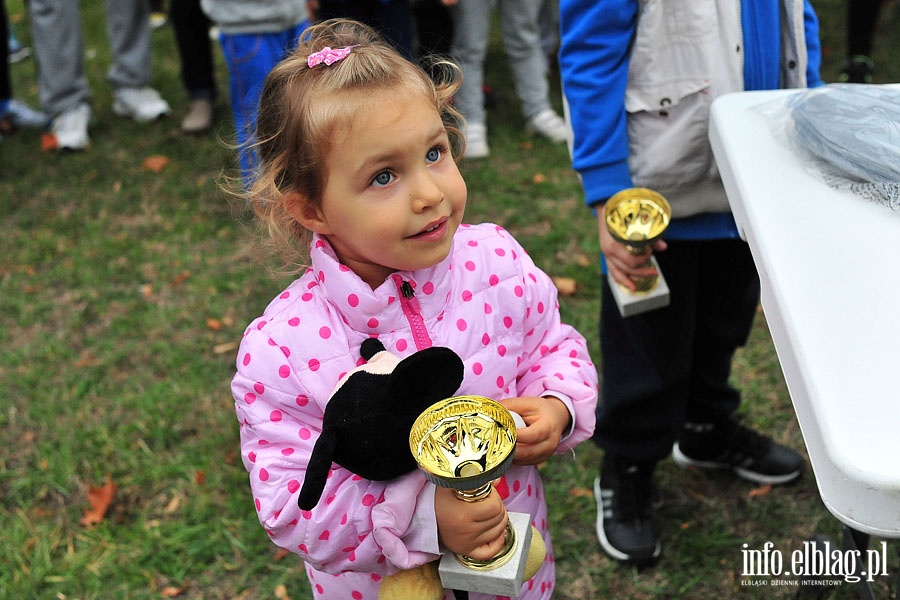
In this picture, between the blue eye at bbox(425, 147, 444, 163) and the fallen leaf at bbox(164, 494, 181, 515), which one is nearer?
the blue eye at bbox(425, 147, 444, 163)

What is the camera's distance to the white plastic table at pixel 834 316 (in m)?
0.85

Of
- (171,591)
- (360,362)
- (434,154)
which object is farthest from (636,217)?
(171,591)

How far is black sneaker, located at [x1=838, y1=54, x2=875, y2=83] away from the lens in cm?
448

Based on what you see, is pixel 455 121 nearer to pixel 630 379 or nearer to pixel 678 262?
pixel 678 262

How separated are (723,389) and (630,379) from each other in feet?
1.43

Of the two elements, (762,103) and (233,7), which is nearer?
(762,103)

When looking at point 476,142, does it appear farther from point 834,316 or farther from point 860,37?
point 834,316

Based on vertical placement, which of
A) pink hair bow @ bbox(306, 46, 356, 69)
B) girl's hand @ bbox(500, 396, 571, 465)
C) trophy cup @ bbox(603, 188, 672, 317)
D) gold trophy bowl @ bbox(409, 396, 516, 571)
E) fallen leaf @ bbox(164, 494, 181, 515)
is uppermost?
pink hair bow @ bbox(306, 46, 356, 69)

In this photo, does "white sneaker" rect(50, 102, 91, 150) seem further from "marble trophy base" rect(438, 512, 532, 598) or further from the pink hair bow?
"marble trophy base" rect(438, 512, 532, 598)

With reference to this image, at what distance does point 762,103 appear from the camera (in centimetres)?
156

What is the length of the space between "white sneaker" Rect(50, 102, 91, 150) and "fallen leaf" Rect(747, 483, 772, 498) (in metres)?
4.23


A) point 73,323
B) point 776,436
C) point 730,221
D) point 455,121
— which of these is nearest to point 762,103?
point 730,221

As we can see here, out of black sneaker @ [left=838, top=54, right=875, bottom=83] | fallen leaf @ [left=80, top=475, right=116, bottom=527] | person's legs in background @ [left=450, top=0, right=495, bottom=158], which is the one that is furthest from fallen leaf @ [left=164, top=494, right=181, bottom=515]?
black sneaker @ [left=838, top=54, right=875, bottom=83]

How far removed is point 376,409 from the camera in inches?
44.8
